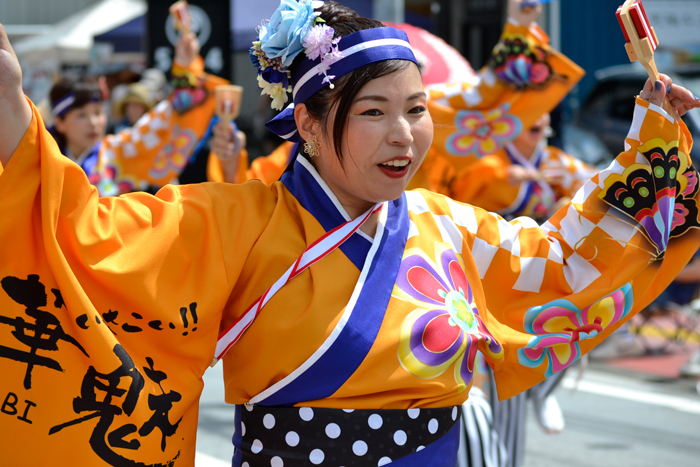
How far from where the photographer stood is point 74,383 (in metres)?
1.46

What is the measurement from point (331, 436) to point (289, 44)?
0.78 metres

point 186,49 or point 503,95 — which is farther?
point 186,49

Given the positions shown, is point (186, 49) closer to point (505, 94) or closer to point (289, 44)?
point (505, 94)

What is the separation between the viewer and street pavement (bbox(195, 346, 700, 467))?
3814mm

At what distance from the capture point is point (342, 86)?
5.28 ft

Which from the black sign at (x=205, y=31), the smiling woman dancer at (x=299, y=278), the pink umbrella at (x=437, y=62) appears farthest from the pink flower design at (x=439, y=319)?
the black sign at (x=205, y=31)

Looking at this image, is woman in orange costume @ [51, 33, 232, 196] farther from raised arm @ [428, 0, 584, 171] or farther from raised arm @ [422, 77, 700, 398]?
raised arm @ [422, 77, 700, 398]

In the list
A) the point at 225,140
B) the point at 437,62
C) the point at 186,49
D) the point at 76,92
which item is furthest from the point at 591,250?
the point at 76,92

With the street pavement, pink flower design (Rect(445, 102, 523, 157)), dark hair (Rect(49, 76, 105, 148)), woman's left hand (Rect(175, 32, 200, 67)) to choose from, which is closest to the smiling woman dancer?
pink flower design (Rect(445, 102, 523, 157))

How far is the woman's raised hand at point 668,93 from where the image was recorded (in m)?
1.80

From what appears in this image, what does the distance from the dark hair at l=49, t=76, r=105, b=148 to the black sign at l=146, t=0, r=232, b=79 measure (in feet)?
8.65

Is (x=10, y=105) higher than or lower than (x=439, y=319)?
higher

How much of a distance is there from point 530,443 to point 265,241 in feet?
9.44

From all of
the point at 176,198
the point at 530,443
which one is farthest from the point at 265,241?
the point at 530,443
